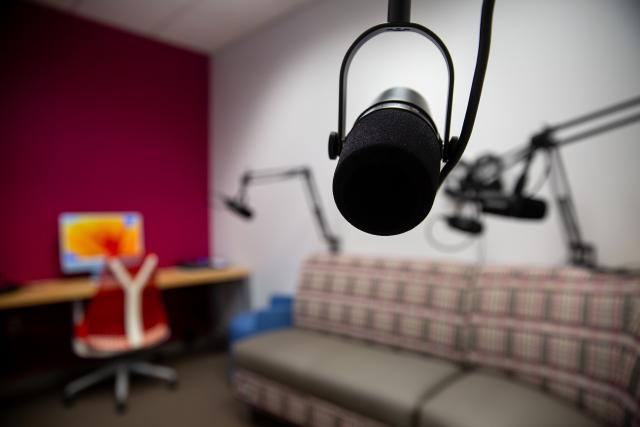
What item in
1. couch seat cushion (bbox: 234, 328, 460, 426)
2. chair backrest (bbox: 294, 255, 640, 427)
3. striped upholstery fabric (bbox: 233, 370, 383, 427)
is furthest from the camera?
striped upholstery fabric (bbox: 233, 370, 383, 427)

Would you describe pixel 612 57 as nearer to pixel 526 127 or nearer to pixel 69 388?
pixel 526 127

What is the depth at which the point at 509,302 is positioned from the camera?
182cm

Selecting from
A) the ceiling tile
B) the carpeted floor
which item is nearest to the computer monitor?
the carpeted floor

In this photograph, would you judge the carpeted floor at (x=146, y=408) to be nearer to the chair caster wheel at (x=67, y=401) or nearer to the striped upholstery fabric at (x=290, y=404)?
the chair caster wheel at (x=67, y=401)

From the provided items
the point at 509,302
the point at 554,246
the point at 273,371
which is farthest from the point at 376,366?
the point at 554,246

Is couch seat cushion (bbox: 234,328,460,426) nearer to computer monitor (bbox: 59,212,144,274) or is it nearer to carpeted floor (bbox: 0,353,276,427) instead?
carpeted floor (bbox: 0,353,276,427)

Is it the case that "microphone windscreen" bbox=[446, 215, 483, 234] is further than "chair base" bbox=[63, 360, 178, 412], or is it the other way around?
"chair base" bbox=[63, 360, 178, 412]

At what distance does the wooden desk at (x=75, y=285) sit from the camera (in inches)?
94.8

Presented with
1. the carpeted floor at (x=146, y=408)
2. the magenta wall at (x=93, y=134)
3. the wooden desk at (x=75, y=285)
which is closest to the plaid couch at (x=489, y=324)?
the carpeted floor at (x=146, y=408)

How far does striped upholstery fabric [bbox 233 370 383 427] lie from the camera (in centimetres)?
178

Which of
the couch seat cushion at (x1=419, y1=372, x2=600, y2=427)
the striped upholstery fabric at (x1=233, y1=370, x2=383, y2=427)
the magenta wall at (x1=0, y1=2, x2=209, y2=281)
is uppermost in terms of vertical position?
the magenta wall at (x1=0, y1=2, x2=209, y2=281)

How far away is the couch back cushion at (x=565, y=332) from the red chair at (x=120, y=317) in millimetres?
1977

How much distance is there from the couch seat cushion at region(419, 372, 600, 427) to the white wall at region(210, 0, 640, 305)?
676mm

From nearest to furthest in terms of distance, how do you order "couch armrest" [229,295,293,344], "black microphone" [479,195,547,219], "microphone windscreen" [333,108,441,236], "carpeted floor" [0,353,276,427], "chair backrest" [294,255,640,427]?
1. "microphone windscreen" [333,108,441,236]
2. "black microphone" [479,195,547,219]
3. "chair backrest" [294,255,640,427]
4. "carpeted floor" [0,353,276,427]
5. "couch armrest" [229,295,293,344]
